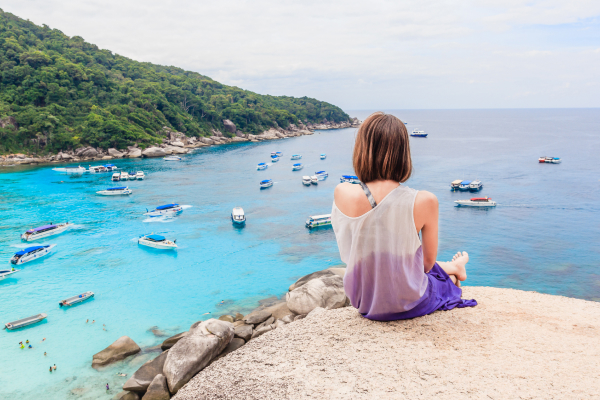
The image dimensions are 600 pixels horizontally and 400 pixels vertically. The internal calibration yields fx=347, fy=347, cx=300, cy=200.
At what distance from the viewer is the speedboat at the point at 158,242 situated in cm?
2891

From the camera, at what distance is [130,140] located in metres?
72.6

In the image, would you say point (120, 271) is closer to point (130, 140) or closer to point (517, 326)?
point (517, 326)

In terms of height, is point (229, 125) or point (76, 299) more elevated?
point (229, 125)

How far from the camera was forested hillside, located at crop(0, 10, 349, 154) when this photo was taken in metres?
65.1

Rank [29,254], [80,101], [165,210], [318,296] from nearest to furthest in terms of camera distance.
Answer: [318,296] < [29,254] < [165,210] < [80,101]

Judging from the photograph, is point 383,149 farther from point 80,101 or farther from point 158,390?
point 80,101

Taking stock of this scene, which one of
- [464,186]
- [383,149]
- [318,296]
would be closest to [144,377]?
[318,296]

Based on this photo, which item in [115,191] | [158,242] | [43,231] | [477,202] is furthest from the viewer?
[115,191]

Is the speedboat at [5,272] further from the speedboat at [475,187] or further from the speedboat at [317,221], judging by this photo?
the speedboat at [475,187]

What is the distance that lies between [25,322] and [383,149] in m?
22.2

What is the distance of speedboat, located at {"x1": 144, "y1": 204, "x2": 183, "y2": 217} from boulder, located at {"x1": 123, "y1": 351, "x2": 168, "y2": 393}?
27208mm

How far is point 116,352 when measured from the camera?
1524 cm

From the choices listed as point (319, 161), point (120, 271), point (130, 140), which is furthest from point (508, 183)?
point (130, 140)

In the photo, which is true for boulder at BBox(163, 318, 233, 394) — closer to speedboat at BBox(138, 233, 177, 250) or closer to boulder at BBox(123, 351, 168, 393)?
boulder at BBox(123, 351, 168, 393)
